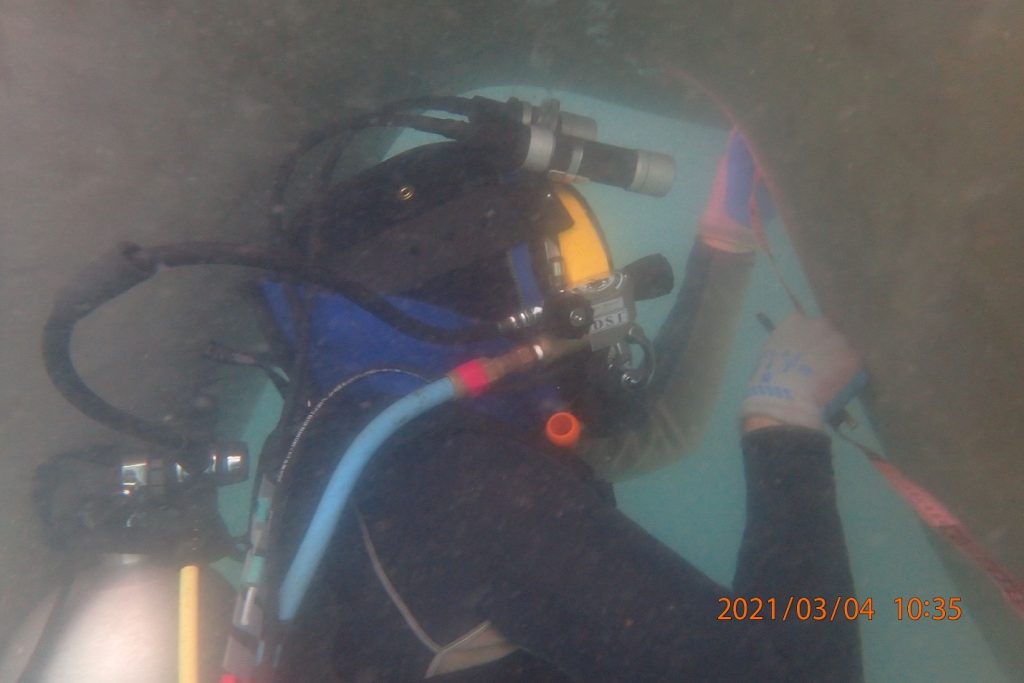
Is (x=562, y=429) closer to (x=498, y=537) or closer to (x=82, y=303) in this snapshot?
(x=498, y=537)

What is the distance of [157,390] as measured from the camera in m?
2.02

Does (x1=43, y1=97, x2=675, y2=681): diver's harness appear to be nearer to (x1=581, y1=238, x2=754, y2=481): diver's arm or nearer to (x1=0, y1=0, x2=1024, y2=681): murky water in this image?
(x1=0, y1=0, x2=1024, y2=681): murky water

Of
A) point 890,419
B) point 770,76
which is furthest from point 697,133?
point 890,419

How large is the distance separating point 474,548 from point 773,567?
85 centimetres

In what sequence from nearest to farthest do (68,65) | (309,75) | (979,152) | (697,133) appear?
(979,152)
(68,65)
(309,75)
(697,133)

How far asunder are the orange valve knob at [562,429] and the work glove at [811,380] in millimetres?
749

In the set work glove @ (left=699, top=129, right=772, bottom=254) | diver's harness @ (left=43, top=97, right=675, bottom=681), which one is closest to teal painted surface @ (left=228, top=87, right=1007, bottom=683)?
work glove @ (left=699, top=129, right=772, bottom=254)

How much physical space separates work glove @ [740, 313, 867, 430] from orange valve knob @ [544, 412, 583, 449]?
75 centimetres

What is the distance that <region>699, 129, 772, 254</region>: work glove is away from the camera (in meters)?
2.35

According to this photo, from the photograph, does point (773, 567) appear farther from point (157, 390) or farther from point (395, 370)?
point (157, 390)

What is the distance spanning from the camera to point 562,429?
4.91 feet

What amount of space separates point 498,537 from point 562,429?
1.00 feet

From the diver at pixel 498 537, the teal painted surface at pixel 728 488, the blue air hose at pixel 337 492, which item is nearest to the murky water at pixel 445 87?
the diver at pixel 498 537

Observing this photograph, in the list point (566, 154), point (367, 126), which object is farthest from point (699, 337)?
point (367, 126)
